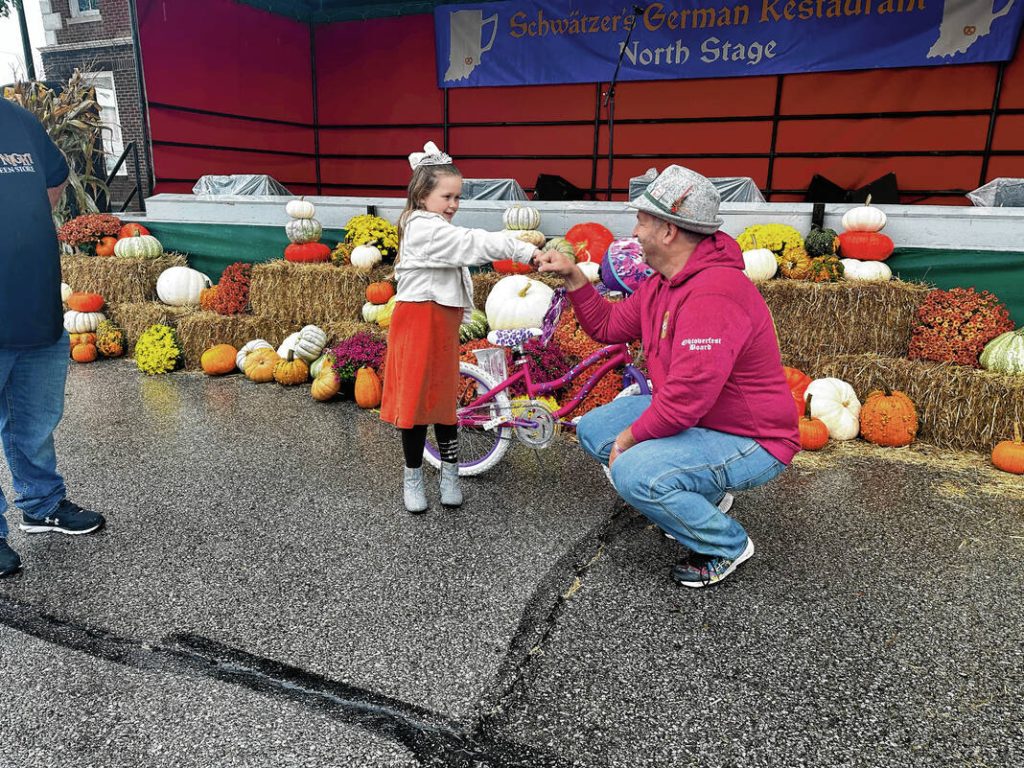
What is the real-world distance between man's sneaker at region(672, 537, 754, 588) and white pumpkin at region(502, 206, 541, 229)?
4.14m

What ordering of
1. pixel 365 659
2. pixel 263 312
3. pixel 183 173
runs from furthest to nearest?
pixel 183 173, pixel 263 312, pixel 365 659

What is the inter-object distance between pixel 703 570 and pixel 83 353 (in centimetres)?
690

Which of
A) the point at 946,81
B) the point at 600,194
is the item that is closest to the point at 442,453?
the point at 600,194

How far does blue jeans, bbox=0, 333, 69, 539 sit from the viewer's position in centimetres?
315

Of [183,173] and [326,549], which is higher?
[183,173]

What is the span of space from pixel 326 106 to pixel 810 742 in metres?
14.0

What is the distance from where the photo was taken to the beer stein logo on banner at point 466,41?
38.3 ft

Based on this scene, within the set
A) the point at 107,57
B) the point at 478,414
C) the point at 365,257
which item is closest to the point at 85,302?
the point at 365,257

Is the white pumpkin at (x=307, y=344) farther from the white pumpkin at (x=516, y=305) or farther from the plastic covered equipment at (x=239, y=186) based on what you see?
the plastic covered equipment at (x=239, y=186)

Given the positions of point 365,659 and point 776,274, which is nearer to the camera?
point 365,659

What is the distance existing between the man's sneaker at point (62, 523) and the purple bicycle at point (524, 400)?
176 cm

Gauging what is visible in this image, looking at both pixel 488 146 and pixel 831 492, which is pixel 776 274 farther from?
pixel 488 146

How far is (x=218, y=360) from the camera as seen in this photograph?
6.72 m

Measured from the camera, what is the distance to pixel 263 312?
7.17 metres
